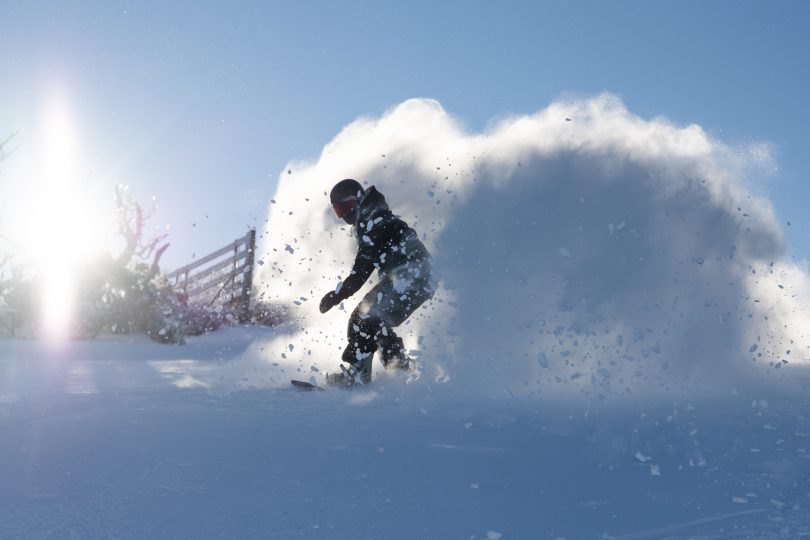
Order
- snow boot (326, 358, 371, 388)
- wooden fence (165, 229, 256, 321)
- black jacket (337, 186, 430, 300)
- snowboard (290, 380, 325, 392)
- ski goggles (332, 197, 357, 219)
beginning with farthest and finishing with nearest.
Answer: wooden fence (165, 229, 256, 321) → ski goggles (332, 197, 357, 219) → black jacket (337, 186, 430, 300) → snow boot (326, 358, 371, 388) → snowboard (290, 380, 325, 392)

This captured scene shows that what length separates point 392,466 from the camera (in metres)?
2.49

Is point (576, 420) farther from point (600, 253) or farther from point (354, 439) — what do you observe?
point (600, 253)

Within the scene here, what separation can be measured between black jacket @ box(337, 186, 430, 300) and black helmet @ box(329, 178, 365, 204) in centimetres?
8

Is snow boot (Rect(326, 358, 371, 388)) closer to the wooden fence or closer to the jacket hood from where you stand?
the jacket hood

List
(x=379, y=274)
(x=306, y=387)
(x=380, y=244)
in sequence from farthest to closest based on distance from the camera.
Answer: (x=379, y=274)
(x=380, y=244)
(x=306, y=387)

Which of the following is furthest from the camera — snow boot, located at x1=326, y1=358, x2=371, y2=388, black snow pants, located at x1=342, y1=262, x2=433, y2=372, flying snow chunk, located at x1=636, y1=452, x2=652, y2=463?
black snow pants, located at x1=342, y1=262, x2=433, y2=372

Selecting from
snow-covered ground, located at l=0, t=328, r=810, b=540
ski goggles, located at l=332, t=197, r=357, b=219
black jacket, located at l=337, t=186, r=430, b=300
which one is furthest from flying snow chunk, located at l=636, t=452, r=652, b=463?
ski goggles, located at l=332, t=197, r=357, b=219

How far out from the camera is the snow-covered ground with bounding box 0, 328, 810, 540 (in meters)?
1.99

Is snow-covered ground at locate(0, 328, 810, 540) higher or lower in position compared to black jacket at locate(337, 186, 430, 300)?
lower

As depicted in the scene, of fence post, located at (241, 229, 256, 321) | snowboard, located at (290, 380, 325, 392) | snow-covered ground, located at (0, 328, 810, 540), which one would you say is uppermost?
fence post, located at (241, 229, 256, 321)

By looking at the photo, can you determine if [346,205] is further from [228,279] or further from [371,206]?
[228,279]

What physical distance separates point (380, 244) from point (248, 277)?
35.5 feet

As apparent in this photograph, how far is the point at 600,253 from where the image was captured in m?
5.41

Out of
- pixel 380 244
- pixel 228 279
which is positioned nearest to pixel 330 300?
pixel 380 244
